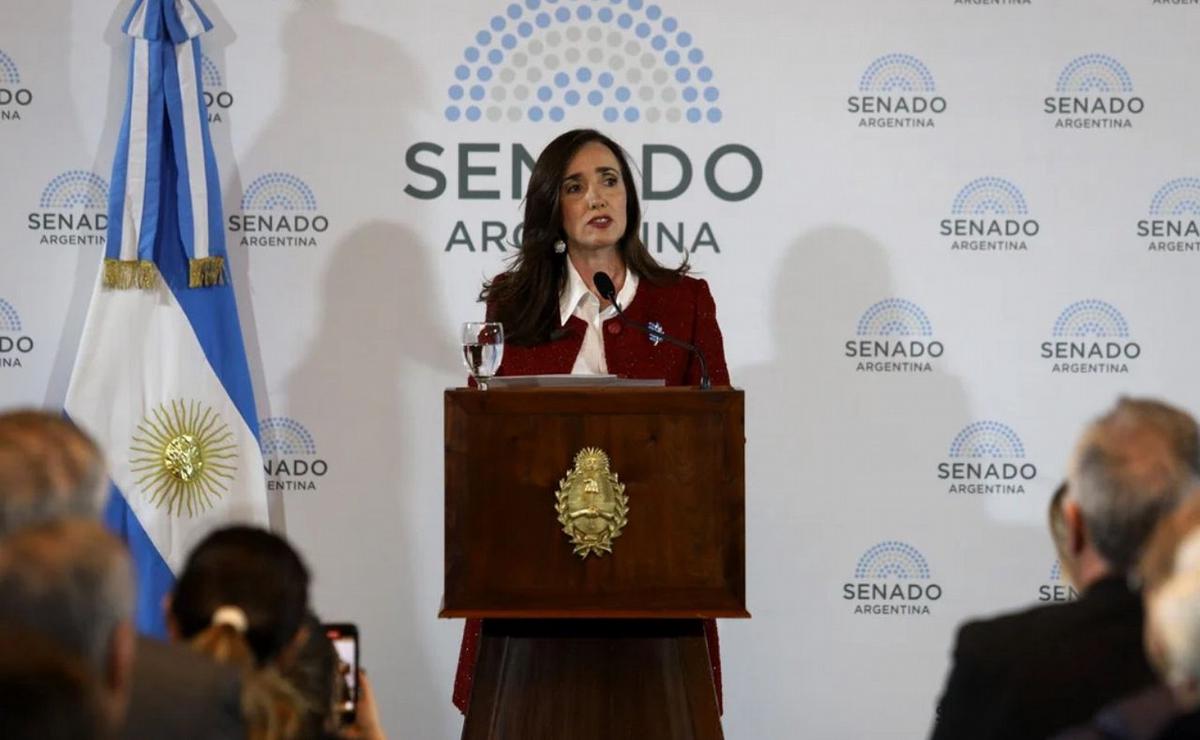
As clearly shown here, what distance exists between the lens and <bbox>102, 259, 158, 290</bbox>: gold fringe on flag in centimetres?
509

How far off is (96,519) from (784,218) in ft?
12.1

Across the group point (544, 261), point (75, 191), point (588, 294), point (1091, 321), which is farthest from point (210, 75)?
point (1091, 321)

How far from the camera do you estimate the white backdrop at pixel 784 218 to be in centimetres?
541

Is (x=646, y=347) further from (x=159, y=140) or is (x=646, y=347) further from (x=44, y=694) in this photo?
(x=44, y=694)

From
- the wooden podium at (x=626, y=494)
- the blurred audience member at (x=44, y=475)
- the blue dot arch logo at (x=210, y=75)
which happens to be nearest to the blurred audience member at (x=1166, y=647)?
the blurred audience member at (x=44, y=475)

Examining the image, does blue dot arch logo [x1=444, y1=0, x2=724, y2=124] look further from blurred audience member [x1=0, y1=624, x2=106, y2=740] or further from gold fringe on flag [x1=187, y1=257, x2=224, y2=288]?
blurred audience member [x1=0, y1=624, x2=106, y2=740]

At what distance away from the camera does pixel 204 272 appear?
5.13 metres

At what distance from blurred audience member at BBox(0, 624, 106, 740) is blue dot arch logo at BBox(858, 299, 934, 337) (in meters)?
4.19

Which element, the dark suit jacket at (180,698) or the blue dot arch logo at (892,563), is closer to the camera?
the dark suit jacket at (180,698)

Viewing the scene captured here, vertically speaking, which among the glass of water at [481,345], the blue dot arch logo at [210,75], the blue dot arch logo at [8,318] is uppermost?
the blue dot arch logo at [210,75]

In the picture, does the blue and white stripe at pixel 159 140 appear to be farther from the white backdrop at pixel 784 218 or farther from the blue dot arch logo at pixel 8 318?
the blue dot arch logo at pixel 8 318

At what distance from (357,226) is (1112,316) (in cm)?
255

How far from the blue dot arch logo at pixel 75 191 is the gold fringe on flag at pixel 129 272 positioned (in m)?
0.40

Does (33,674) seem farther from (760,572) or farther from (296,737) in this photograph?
(760,572)
